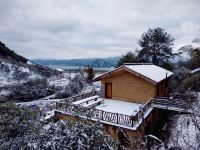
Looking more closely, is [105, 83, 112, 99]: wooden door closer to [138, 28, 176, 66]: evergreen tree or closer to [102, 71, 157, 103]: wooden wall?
[102, 71, 157, 103]: wooden wall

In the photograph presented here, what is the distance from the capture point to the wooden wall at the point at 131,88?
18142mm

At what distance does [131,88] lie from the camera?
19.0m

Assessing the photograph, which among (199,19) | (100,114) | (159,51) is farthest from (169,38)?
(100,114)

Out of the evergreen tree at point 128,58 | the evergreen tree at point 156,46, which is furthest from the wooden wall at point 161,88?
the evergreen tree at point 156,46

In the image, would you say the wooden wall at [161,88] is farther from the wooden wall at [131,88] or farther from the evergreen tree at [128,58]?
the evergreen tree at [128,58]

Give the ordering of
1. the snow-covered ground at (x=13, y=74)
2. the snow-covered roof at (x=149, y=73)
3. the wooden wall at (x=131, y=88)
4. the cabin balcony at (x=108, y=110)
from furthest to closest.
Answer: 1. the snow-covered ground at (x=13, y=74)
2. the wooden wall at (x=131, y=88)
3. the snow-covered roof at (x=149, y=73)
4. the cabin balcony at (x=108, y=110)

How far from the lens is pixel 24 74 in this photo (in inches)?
1769

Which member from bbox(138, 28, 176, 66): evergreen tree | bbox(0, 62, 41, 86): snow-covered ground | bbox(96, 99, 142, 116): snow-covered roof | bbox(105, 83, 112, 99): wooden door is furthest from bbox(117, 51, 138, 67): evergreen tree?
bbox(96, 99, 142, 116): snow-covered roof

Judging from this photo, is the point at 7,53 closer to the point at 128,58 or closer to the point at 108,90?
the point at 128,58

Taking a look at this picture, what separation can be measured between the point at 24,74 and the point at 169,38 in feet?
105

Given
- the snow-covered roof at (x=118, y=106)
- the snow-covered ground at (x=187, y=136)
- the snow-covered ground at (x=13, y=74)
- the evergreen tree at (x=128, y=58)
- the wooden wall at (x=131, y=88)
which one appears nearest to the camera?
the snow-covered ground at (x=187, y=136)

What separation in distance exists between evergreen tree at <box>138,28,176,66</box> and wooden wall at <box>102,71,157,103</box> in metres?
26.5

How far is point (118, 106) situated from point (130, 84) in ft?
8.89

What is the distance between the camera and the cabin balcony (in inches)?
514
